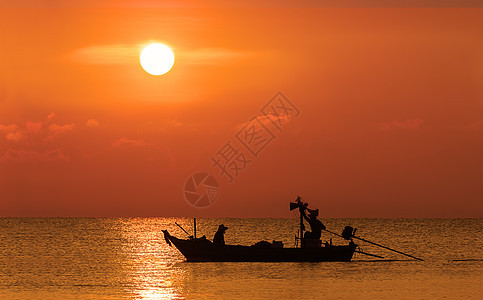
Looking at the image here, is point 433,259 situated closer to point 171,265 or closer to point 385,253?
point 385,253

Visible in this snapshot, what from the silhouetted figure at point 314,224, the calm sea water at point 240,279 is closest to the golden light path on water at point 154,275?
the calm sea water at point 240,279

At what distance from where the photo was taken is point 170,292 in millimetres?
34125

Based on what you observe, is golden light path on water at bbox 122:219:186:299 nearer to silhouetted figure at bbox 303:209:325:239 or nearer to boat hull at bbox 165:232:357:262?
boat hull at bbox 165:232:357:262

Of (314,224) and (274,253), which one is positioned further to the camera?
(274,253)

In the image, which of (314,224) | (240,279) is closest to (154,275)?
(240,279)

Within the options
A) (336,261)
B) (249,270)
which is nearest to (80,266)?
(249,270)

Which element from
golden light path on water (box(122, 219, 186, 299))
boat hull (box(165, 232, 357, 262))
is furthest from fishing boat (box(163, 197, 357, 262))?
golden light path on water (box(122, 219, 186, 299))

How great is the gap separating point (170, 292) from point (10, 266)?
20199 mm

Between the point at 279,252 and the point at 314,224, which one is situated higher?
the point at 314,224

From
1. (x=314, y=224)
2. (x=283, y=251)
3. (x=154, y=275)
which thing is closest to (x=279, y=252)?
(x=283, y=251)

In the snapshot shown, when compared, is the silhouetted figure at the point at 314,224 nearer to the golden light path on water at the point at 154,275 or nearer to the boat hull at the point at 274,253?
the boat hull at the point at 274,253

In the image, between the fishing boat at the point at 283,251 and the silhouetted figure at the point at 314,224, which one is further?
the fishing boat at the point at 283,251

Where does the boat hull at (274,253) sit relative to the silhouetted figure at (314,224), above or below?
below

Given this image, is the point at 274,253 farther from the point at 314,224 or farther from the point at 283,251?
the point at 314,224
